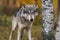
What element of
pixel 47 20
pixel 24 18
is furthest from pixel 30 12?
pixel 47 20

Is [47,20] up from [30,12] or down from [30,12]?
down

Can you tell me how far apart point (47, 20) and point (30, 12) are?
0.85ft

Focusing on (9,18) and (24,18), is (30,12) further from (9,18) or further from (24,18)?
(9,18)

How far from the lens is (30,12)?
2994 mm

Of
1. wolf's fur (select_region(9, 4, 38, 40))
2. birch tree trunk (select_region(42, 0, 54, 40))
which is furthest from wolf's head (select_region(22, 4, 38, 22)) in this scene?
birch tree trunk (select_region(42, 0, 54, 40))

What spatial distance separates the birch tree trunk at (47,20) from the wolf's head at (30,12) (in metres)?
0.11

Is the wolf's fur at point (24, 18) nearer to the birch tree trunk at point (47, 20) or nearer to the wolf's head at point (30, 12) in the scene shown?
the wolf's head at point (30, 12)

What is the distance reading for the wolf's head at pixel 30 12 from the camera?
2.96 metres

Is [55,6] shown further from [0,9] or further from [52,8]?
[0,9]

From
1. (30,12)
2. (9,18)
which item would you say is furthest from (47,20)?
(9,18)

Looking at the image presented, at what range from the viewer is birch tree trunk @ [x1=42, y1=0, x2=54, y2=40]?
3.04 meters

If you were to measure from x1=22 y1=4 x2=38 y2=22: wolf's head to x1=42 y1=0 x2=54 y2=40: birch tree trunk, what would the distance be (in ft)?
0.37

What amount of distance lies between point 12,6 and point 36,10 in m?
0.32

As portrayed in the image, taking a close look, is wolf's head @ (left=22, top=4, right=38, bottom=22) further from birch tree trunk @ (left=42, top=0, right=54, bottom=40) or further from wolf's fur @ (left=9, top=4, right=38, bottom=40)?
birch tree trunk @ (left=42, top=0, right=54, bottom=40)
